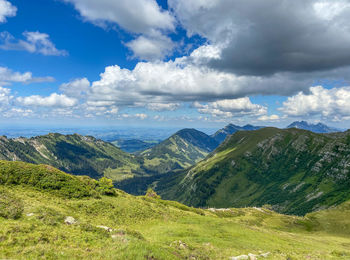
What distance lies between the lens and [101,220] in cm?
4156

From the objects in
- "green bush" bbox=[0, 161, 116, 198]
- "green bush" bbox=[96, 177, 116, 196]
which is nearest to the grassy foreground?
"green bush" bbox=[0, 161, 116, 198]


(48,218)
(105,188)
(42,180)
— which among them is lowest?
(105,188)

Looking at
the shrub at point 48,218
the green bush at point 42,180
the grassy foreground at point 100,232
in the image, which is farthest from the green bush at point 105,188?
the shrub at point 48,218

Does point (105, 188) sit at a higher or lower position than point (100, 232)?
lower

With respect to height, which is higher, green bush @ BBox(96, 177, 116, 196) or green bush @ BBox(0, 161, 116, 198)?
green bush @ BBox(0, 161, 116, 198)

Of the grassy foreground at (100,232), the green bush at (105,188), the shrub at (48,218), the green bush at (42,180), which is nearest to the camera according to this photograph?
the grassy foreground at (100,232)

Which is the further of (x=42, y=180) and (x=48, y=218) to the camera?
(x=42, y=180)

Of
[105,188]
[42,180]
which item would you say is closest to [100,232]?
[42,180]

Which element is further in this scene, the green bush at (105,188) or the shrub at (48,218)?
the green bush at (105,188)

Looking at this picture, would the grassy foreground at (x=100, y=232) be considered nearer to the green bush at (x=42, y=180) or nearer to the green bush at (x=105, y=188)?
the green bush at (x=42, y=180)

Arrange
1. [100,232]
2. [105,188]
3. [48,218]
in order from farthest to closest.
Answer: [105,188]
[48,218]
[100,232]

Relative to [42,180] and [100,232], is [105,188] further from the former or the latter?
[100,232]

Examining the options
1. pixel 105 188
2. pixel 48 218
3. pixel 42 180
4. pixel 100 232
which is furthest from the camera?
pixel 105 188

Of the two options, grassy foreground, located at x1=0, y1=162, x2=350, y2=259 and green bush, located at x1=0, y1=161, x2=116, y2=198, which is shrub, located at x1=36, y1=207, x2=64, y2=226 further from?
green bush, located at x1=0, y1=161, x2=116, y2=198
